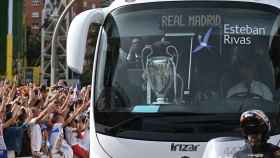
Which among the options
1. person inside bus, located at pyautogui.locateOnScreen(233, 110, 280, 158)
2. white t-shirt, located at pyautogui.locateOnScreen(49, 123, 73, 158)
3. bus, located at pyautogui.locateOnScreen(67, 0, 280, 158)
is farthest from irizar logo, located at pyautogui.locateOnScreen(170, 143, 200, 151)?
white t-shirt, located at pyautogui.locateOnScreen(49, 123, 73, 158)

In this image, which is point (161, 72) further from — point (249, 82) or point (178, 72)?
point (249, 82)

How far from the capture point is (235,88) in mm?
7457

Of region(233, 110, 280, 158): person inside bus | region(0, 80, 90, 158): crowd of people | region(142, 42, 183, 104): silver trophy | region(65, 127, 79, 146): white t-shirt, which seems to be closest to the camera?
region(233, 110, 280, 158): person inside bus

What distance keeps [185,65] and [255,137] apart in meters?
2.90

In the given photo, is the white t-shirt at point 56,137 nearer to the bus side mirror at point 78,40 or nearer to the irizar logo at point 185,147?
the bus side mirror at point 78,40

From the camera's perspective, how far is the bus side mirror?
308 inches

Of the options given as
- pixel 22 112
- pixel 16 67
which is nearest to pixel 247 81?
pixel 22 112

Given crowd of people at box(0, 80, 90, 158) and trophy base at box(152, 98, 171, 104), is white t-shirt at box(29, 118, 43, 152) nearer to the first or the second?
crowd of people at box(0, 80, 90, 158)

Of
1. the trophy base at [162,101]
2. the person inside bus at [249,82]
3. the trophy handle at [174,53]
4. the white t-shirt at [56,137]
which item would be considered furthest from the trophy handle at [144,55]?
the white t-shirt at [56,137]

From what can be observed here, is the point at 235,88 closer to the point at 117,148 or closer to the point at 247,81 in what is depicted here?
the point at 247,81

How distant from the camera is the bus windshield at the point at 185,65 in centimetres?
733

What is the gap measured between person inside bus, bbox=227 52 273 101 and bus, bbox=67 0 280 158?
0.01 metres

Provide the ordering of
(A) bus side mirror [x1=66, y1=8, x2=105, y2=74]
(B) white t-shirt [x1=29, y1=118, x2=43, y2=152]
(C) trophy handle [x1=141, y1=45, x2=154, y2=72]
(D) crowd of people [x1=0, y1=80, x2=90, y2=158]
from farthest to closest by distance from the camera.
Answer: (B) white t-shirt [x1=29, y1=118, x2=43, y2=152], (D) crowd of people [x1=0, y1=80, x2=90, y2=158], (A) bus side mirror [x1=66, y1=8, x2=105, y2=74], (C) trophy handle [x1=141, y1=45, x2=154, y2=72]

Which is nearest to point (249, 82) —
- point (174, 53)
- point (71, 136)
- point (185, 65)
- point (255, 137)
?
point (185, 65)
